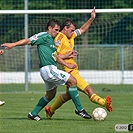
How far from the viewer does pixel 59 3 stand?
2964cm

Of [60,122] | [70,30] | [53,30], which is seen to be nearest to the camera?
[60,122]

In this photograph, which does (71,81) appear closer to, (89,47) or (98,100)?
(98,100)

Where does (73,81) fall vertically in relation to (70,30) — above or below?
below

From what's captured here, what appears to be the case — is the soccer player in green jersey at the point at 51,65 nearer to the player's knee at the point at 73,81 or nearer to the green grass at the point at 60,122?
the player's knee at the point at 73,81

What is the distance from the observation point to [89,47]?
30.6 metres

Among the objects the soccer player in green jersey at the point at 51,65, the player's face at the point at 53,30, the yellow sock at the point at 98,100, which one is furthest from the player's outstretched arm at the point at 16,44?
the yellow sock at the point at 98,100

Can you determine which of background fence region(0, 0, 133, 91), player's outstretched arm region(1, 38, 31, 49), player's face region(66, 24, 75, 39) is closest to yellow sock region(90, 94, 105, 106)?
player's face region(66, 24, 75, 39)

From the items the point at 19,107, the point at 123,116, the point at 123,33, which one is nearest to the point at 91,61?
the point at 123,33

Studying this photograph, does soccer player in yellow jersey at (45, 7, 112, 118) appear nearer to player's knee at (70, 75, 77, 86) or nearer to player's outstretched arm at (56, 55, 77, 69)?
player's outstretched arm at (56, 55, 77, 69)

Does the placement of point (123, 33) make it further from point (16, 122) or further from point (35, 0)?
point (16, 122)

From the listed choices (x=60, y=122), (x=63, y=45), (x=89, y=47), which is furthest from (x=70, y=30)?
(x=89, y=47)

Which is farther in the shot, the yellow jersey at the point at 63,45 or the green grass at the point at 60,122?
the yellow jersey at the point at 63,45

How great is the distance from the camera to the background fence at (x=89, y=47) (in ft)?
92.6

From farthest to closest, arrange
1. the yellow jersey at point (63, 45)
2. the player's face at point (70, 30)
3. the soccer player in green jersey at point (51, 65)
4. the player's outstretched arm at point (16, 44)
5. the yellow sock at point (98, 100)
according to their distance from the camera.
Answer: the player's face at point (70, 30)
the yellow jersey at point (63, 45)
the yellow sock at point (98, 100)
the soccer player in green jersey at point (51, 65)
the player's outstretched arm at point (16, 44)
